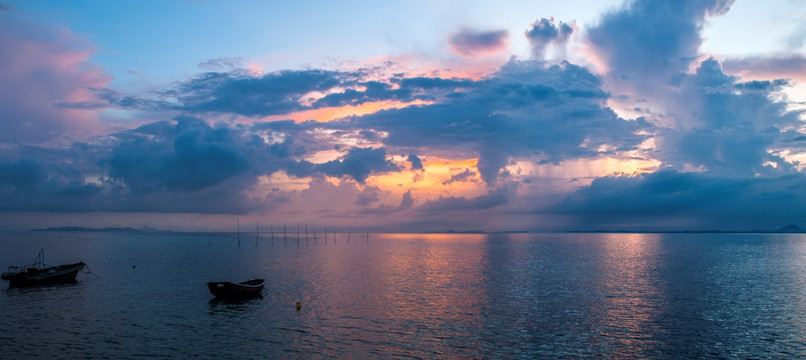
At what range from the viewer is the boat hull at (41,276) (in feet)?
187

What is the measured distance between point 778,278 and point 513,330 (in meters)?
63.2

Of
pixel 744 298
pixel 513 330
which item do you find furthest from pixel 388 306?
pixel 744 298

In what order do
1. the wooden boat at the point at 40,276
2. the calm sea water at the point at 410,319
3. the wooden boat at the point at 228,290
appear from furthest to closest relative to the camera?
the wooden boat at the point at 40,276 < the wooden boat at the point at 228,290 < the calm sea water at the point at 410,319

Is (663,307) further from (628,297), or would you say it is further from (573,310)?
(573,310)

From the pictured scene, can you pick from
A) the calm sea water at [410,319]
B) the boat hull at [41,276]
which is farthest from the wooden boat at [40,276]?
the calm sea water at [410,319]

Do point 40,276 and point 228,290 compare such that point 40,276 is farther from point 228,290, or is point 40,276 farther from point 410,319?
point 410,319

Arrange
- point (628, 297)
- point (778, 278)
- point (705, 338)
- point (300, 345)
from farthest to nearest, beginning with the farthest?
point (778, 278), point (628, 297), point (705, 338), point (300, 345)

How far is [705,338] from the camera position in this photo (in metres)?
34.7

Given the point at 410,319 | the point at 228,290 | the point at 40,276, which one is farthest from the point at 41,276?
the point at 410,319

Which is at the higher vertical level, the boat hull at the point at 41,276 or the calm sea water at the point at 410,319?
the boat hull at the point at 41,276

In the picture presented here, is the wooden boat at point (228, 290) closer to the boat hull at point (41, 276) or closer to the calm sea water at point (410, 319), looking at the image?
the calm sea water at point (410, 319)

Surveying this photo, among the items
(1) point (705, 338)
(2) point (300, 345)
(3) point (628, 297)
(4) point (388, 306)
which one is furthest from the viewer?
(3) point (628, 297)

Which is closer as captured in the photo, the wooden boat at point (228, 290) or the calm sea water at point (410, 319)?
the calm sea water at point (410, 319)

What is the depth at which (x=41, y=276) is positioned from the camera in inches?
2350
